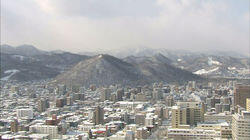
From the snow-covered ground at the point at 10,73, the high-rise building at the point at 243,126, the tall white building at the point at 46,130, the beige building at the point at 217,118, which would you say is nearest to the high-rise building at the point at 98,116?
the tall white building at the point at 46,130

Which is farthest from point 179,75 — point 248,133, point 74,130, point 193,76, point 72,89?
point 248,133

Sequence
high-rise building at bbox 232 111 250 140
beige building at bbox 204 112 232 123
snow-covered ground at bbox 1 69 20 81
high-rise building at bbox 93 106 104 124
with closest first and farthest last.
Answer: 1. high-rise building at bbox 232 111 250 140
2. beige building at bbox 204 112 232 123
3. high-rise building at bbox 93 106 104 124
4. snow-covered ground at bbox 1 69 20 81

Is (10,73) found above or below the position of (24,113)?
above

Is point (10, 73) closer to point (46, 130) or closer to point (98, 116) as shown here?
point (98, 116)

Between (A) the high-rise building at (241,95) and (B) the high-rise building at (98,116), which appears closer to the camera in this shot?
(B) the high-rise building at (98,116)

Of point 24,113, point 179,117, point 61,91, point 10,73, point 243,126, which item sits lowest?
point 24,113

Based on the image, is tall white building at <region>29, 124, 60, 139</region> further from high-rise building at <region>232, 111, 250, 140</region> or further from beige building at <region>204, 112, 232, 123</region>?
high-rise building at <region>232, 111, 250, 140</region>

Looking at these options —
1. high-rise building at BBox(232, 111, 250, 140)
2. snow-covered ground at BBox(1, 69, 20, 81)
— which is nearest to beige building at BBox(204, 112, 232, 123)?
high-rise building at BBox(232, 111, 250, 140)

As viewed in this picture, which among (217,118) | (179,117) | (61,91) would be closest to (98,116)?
(179,117)

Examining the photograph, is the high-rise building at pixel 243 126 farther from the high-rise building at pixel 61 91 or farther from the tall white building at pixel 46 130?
the high-rise building at pixel 61 91

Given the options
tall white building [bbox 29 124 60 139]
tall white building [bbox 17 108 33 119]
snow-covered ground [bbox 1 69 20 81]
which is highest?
snow-covered ground [bbox 1 69 20 81]

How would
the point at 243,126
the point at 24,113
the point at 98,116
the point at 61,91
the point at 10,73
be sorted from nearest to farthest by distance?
the point at 243,126
the point at 98,116
the point at 24,113
the point at 61,91
the point at 10,73

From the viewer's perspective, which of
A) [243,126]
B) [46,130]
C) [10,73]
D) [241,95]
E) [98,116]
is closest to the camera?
[243,126]
